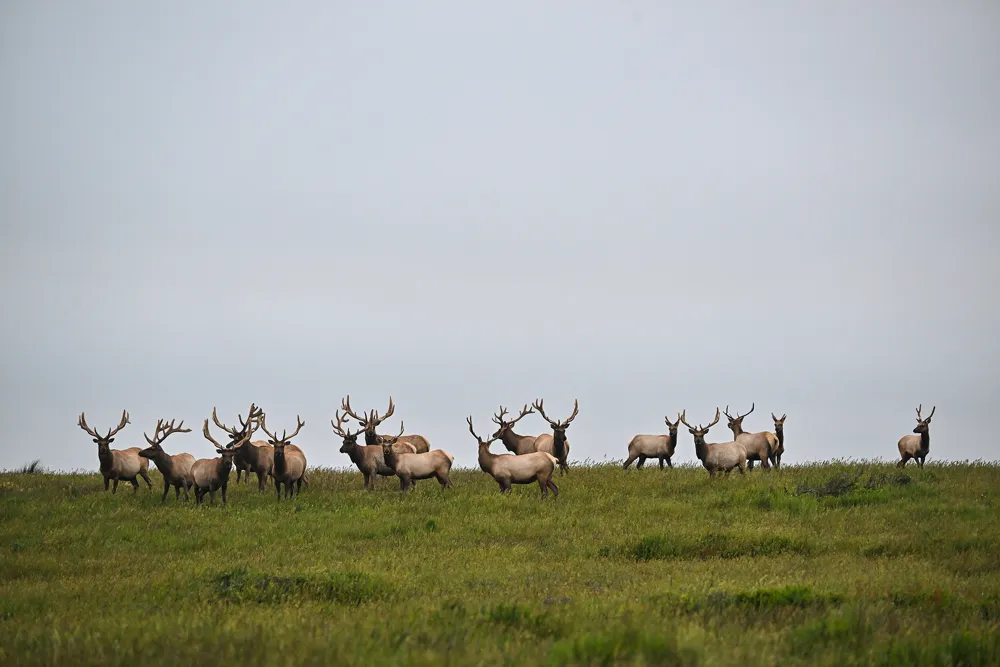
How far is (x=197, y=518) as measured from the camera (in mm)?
18469

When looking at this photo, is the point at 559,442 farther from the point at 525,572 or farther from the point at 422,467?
the point at 525,572

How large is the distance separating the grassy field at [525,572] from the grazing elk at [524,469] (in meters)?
0.45

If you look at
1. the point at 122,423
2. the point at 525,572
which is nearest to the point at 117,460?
the point at 122,423

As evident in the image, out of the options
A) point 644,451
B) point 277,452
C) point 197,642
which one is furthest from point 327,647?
point 644,451

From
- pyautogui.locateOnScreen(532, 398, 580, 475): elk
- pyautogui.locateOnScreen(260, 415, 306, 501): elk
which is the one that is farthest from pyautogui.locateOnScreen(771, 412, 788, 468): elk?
pyautogui.locateOnScreen(260, 415, 306, 501): elk

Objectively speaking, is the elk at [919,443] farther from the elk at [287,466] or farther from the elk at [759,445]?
the elk at [287,466]

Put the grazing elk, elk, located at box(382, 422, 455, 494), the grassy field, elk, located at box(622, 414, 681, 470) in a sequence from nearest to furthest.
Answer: the grassy field < the grazing elk < elk, located at box(382, 422, 455, 494) < elk, located at box(622, 414, 681, 470)

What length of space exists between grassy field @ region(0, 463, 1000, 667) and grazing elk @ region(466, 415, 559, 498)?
450 mm

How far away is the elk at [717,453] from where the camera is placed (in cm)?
2333

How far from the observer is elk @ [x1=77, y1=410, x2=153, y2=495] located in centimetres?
2244

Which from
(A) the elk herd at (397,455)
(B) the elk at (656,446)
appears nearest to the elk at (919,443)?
(A) the elk herd at (397,455)

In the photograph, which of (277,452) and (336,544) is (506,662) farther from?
(277,452)

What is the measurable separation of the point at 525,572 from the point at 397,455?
10.2 meters

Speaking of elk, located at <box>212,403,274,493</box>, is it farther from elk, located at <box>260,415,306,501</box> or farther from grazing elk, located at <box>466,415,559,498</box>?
grazing elk, located at <box>466,415,559,498</box>
